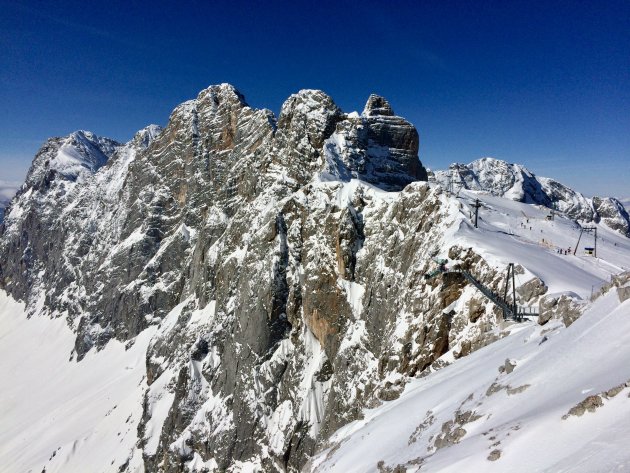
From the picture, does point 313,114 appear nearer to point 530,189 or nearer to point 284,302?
point 284,302

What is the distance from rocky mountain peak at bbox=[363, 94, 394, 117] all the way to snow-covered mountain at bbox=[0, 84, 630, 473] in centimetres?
27

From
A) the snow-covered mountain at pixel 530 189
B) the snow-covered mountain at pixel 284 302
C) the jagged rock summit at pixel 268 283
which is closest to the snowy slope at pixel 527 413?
the snow-covered mountain at pixel 284 302

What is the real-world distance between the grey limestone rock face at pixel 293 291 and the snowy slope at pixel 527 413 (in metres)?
8.00

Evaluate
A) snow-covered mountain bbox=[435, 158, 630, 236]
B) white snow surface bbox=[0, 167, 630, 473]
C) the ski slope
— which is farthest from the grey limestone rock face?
snow-covered mountain bbox=[435, 158, 630, 236]

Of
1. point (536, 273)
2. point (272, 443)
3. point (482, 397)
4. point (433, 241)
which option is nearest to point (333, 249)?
point (433, 241)

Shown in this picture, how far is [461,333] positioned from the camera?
2656 centimetres

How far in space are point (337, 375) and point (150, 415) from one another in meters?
44.7

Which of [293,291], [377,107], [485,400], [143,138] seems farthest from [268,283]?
[143,138]

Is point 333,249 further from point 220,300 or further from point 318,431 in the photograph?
point 220,300

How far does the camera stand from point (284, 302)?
60.4 meters

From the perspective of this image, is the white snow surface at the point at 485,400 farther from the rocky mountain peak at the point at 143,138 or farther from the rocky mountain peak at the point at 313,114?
the rocky mountain peak at the point at 143,138

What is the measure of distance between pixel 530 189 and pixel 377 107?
125013mm

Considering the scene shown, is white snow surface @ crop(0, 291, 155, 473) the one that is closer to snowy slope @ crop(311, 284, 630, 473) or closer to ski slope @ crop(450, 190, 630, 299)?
ski slope @ crop(450, 190, 630, 299)

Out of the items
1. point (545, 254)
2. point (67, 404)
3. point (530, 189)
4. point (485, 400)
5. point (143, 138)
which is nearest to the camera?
point (485, 400)
